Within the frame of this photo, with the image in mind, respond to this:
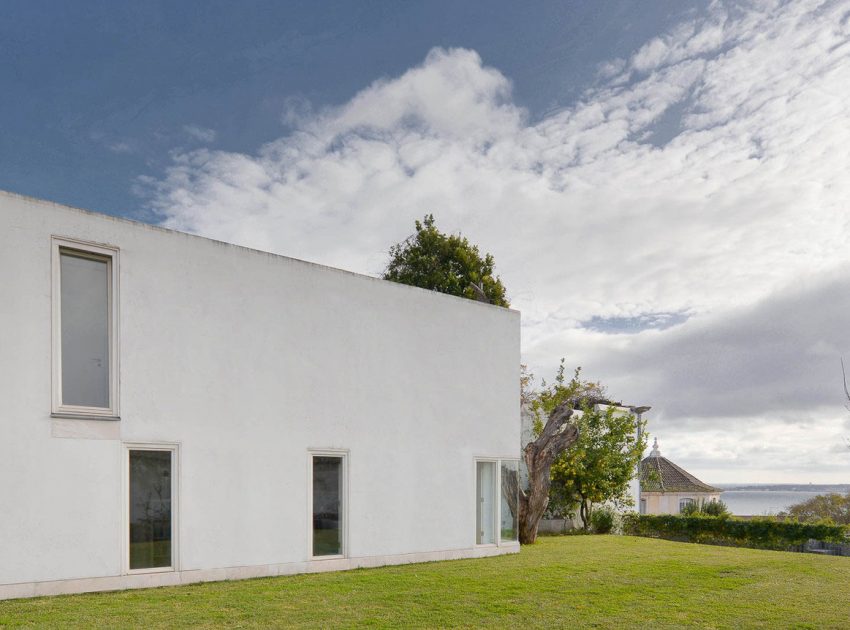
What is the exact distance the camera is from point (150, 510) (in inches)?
434

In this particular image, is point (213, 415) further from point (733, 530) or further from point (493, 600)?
point (733, 530)

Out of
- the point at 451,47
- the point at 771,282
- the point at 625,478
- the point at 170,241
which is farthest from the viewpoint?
the point at 625,478

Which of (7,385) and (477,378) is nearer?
(7,385)

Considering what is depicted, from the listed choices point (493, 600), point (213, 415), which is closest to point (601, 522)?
point (493, 600)

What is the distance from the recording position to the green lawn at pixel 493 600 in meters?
8.89

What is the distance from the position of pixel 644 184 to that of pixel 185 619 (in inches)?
584

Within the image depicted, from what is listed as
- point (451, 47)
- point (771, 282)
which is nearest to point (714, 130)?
point (771, 282)

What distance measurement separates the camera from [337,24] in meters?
18.0

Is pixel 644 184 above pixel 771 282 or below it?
above

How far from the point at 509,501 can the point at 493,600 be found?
693 centimetres

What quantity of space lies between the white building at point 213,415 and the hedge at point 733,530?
10.7 meters

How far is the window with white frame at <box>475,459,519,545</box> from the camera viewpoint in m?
16.4

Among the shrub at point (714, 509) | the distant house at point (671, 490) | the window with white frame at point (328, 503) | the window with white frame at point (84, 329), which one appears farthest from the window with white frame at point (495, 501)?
the distant house at point (671, 490)

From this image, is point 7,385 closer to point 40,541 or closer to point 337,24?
point 40,541
